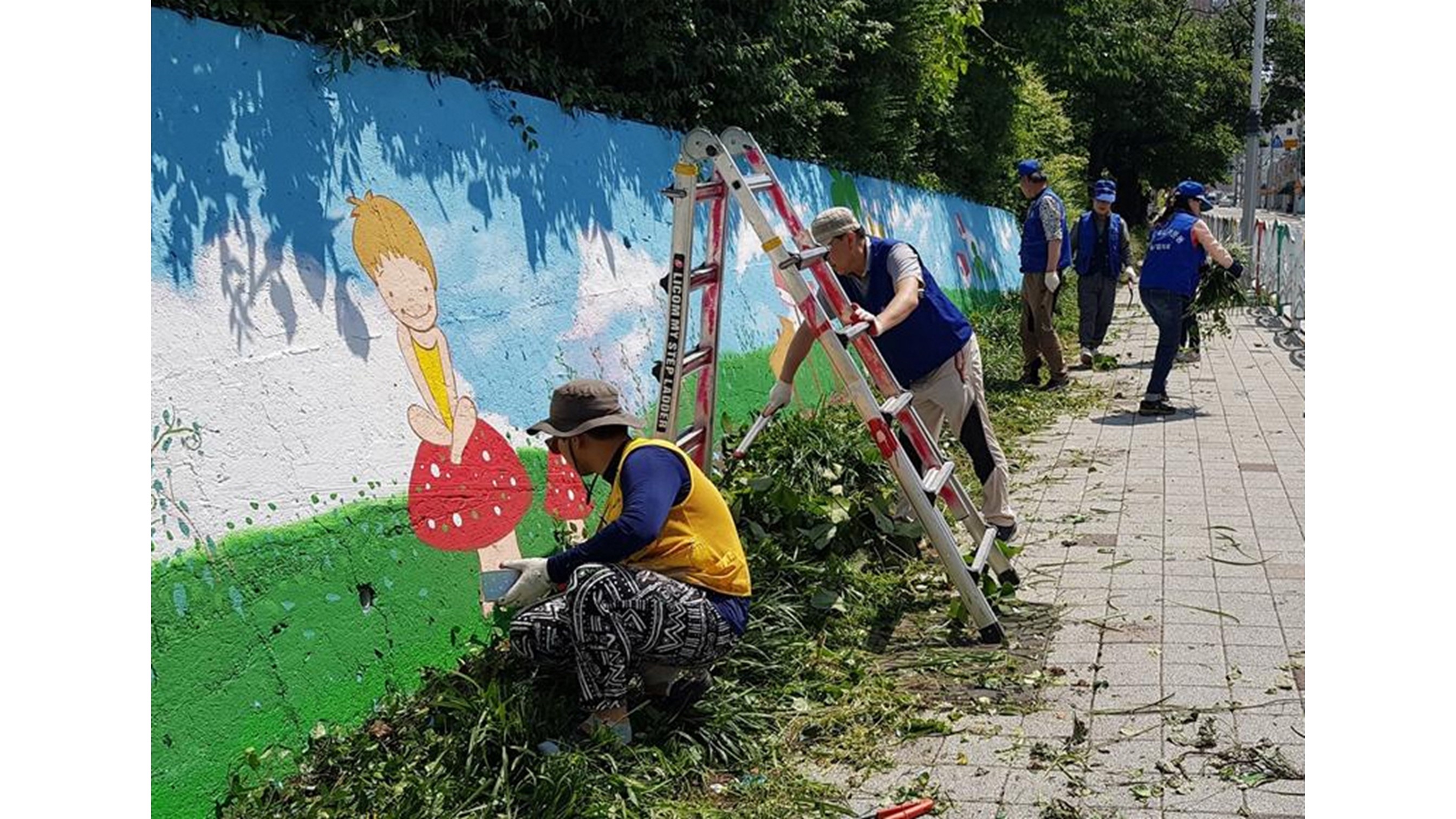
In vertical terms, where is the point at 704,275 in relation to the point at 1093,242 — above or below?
below

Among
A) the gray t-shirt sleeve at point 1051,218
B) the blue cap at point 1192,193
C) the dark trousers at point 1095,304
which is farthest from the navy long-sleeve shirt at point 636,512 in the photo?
the dark trousers at point 1095,304

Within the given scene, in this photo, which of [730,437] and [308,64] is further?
[730,437]

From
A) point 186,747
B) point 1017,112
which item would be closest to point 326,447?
point 186,747

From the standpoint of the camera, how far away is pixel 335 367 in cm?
461

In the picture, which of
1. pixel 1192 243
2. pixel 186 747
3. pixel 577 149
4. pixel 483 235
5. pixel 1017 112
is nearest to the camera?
pixel 186 747

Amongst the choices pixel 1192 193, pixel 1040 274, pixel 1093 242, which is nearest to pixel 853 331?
pixel 1192 193

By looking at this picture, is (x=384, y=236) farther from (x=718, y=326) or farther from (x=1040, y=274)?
(x=1040, y=274)

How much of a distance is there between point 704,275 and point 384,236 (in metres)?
1.50

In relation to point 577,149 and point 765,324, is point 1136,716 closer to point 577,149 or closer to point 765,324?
point 577,149

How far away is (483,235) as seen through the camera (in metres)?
5.65

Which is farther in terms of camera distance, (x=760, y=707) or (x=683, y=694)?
(x=760, y=707)

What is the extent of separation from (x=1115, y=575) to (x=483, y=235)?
348cm

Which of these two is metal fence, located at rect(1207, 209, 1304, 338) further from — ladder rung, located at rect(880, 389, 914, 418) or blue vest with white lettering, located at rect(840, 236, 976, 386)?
ladder rung, located at rect(880, 389, 914, 418)

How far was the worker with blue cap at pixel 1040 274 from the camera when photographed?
42.6 feet
